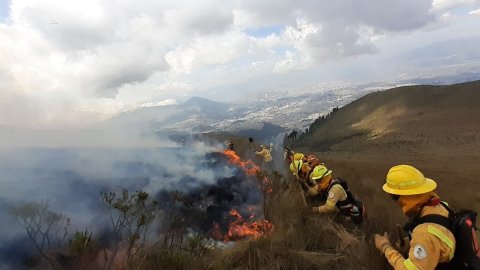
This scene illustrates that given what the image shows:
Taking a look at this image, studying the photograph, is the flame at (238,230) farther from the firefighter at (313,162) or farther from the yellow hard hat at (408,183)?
the yellow hard hat at (408,183)

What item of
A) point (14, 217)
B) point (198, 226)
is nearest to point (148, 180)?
point (198, 226)

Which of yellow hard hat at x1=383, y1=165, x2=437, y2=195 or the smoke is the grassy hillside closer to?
the smoke

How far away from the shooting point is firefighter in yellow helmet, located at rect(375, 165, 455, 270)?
2799mm

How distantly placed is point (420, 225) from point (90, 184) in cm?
1059

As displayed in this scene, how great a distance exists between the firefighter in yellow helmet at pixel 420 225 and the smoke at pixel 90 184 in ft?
23.1

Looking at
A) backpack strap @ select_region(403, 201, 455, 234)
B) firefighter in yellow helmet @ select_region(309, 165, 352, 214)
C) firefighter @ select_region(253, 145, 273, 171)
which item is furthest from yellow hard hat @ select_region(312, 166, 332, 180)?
firefighter @ select_region(253, 145, 273, 171)

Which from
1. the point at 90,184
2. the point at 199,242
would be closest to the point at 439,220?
the point at 199,242

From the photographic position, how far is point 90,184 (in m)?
10.4

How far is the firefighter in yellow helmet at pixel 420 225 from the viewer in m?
2.80

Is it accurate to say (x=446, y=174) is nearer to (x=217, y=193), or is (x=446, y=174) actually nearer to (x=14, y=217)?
(x=217, y=193)

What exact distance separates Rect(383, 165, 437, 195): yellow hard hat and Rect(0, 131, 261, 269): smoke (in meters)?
7.06

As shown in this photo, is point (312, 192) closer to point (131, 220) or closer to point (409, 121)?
point (131, 220)

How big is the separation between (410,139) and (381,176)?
2064 cm

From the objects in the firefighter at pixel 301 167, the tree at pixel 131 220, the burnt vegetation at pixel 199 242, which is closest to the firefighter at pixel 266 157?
the burnt vegetation at pixel 199 242
